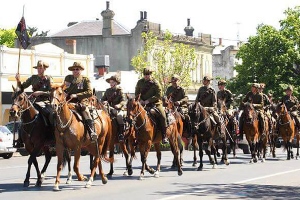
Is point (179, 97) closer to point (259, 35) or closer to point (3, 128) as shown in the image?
point (3, 128)

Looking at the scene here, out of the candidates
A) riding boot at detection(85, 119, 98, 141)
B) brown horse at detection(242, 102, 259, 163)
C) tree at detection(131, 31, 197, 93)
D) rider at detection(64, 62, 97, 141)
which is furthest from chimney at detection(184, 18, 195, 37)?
riding boot at detection(85, 119, 98, 141)

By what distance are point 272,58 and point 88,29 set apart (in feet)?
60.3

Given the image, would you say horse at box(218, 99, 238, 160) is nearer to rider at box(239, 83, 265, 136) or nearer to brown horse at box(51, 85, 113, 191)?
rider at box(239, 83, 265, 136)

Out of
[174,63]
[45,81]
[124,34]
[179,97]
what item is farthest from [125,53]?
[45,81]

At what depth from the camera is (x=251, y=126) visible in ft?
93.2

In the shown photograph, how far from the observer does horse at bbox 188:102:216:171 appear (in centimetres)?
2525

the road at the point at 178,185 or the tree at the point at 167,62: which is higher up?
the tree at the point at 167,62

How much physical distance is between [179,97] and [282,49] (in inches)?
2161

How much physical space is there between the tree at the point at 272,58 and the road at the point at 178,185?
171 ft

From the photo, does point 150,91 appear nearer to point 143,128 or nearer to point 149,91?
point 149,91

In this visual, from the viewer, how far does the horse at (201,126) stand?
25.2 meters

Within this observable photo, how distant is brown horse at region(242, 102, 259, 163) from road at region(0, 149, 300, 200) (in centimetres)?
Answer: 245

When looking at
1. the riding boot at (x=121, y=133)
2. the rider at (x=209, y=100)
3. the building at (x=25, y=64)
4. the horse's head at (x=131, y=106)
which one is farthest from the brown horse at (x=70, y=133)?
the building at (x=25, y=64)

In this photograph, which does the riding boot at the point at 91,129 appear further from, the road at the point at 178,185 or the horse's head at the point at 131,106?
the horse's head at the point at 131,106
